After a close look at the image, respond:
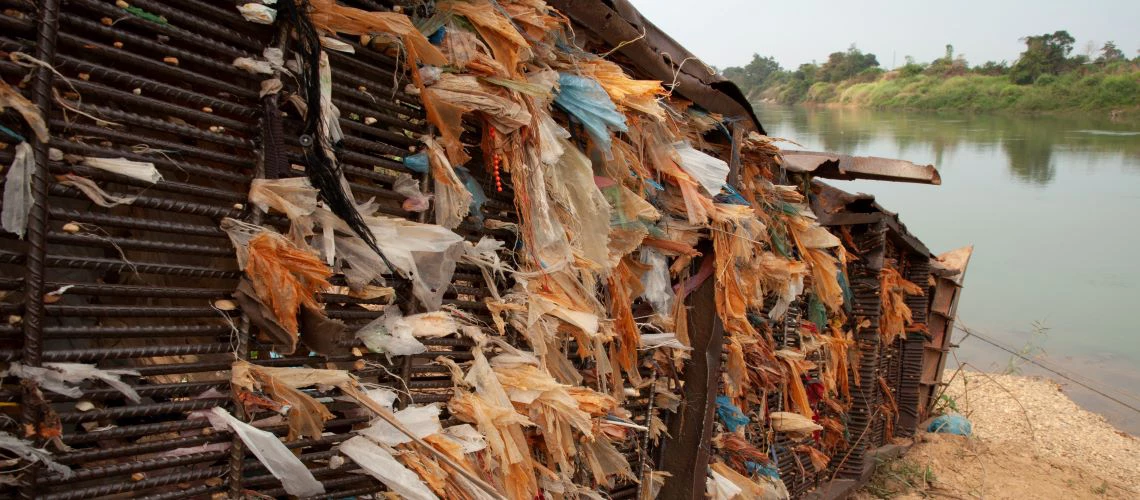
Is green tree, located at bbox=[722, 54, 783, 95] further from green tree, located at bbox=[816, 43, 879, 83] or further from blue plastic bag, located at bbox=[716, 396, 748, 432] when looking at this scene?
blue plastic bag, located at bbox=[716, 396, 748, 432]

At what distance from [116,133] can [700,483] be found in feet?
10.4

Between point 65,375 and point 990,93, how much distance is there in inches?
1425

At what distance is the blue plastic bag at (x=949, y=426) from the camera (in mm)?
9312

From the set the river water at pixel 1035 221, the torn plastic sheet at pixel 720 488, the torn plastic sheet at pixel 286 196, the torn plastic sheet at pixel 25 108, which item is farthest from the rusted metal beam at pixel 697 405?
the river water at pixel 1035 221

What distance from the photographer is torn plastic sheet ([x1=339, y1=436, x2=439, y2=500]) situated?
6.06 feet

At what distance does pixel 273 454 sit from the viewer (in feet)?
5.58

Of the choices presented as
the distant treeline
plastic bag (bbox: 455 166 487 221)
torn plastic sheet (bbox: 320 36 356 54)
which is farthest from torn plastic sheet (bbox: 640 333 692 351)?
the distant treeline

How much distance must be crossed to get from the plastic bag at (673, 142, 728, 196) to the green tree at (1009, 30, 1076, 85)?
3418cm

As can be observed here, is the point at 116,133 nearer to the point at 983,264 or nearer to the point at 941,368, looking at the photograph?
the point at 941,368

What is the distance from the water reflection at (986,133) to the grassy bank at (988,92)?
0.51 meters

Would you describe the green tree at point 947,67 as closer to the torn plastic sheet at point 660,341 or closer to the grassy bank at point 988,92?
the grassy bank at point 988,92

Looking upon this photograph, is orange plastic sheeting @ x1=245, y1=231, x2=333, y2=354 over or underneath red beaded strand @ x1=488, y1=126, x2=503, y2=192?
underneath

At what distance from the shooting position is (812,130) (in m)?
29.2

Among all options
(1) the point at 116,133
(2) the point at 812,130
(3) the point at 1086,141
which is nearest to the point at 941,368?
(1) the point at 116,133
